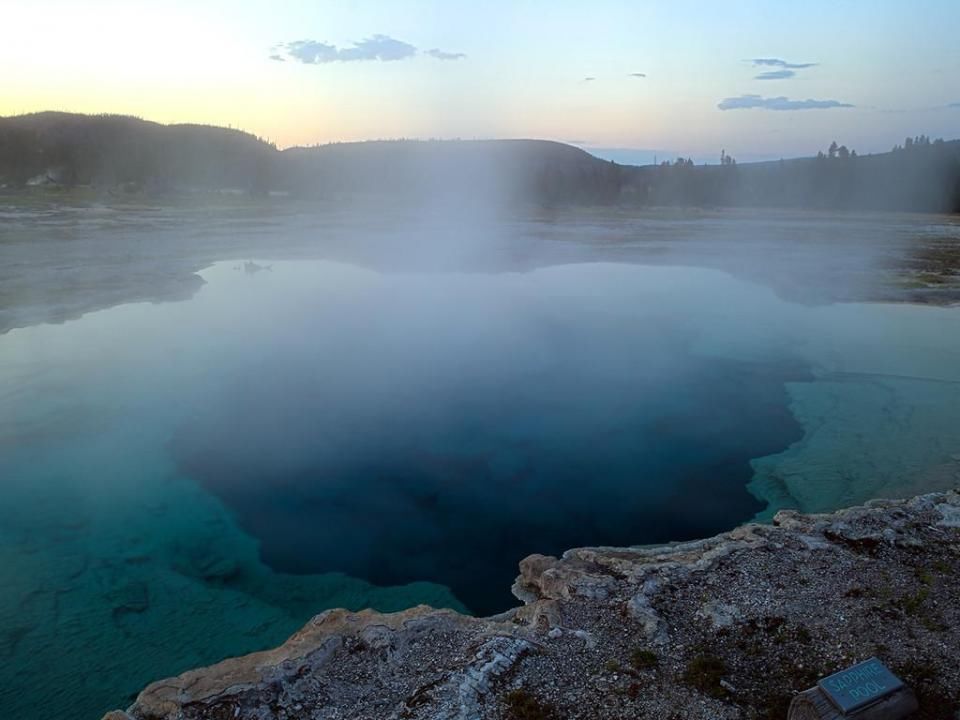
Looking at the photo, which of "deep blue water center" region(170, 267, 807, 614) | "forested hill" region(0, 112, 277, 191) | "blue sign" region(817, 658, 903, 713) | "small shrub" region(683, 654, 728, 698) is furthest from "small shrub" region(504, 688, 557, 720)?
"forested hill" region(0, 112, 277, 191)

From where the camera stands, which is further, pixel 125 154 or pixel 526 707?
pixel 125 154

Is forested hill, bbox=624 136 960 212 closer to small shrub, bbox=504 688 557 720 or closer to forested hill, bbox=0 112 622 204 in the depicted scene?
forested hill, bbox=0 112 622 204

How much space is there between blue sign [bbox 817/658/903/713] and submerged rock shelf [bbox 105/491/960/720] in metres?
0.35

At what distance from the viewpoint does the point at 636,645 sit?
4.79 metres

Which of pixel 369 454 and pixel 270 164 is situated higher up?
pixel 270 164

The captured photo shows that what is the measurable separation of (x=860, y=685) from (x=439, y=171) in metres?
61.5

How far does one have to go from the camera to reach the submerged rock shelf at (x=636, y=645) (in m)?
4.31

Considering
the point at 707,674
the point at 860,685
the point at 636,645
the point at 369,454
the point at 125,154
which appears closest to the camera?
the point at 860,685

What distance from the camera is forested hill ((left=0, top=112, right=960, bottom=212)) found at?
51.9m

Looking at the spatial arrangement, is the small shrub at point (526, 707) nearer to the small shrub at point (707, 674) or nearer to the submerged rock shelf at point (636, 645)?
the submerged rock shelf at point (636, 645)

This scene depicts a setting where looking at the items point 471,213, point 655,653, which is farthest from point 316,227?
point 655,653

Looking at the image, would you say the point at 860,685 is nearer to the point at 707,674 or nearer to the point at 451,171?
the point at 707,674

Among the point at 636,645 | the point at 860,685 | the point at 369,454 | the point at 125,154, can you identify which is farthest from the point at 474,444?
the point at 125,154

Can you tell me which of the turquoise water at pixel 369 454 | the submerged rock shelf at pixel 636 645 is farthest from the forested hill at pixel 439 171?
the submerged rock shelf at pixel 636 645
